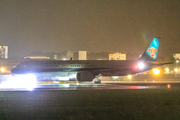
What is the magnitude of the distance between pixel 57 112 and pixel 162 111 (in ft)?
21.3

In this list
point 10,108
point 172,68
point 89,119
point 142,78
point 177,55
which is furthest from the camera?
point 177,55

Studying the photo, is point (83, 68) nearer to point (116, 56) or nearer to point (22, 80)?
point (22, 80)

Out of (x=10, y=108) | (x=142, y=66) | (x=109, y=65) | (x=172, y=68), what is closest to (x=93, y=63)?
(x=109, y=65)

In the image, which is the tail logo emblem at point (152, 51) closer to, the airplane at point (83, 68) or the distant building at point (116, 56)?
the airplane at point (83, 68)

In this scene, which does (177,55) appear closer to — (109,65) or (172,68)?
(172,68)

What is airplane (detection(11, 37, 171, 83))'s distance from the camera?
35719 mm

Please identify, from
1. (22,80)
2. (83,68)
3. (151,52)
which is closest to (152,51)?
(151,52)

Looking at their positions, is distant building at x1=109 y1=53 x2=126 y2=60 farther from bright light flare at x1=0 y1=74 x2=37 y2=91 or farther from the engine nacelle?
bright light flare at x1=0 y1=74 x2=37 y2=91

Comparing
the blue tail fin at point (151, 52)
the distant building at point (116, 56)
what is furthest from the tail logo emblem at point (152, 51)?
the distant building at point (116, 56)

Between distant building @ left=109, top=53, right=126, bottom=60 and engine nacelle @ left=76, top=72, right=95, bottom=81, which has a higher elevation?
distant building @ left=109, top=53, right=126, bottom=60

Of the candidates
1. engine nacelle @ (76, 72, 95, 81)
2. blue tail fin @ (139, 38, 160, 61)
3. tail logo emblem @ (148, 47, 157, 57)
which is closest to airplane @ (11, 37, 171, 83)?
engine nacelle @ (76, 72, 95, 81)

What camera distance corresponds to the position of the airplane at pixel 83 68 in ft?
117

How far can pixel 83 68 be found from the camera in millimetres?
37281

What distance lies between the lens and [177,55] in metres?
115
